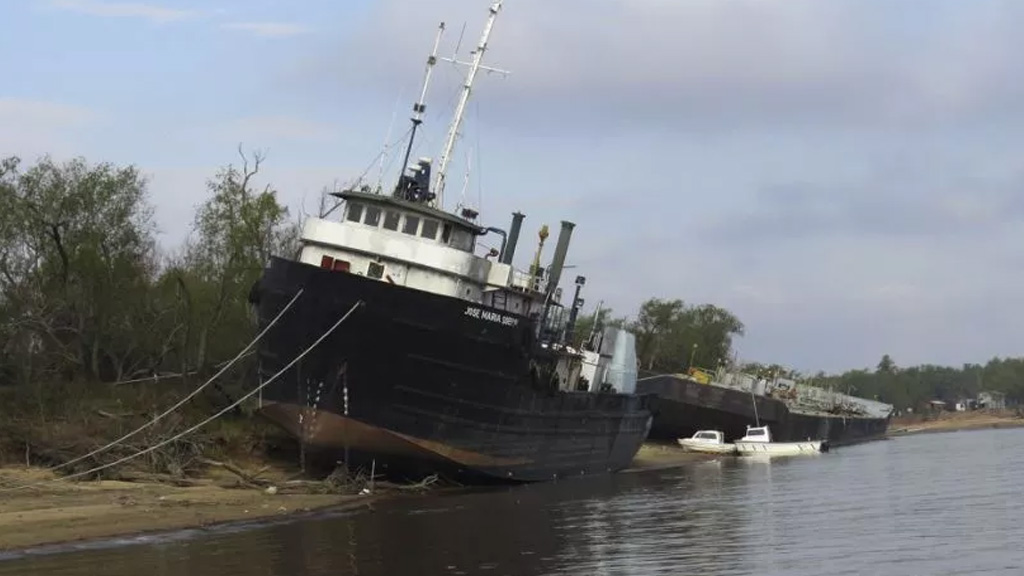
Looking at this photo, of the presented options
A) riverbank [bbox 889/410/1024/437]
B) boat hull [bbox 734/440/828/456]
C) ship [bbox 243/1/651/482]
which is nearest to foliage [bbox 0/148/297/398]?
ship [bbox 243/1/651/482]

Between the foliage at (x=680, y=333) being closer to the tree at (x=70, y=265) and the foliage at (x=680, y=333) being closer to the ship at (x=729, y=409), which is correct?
the ship at (x=729, y=409)

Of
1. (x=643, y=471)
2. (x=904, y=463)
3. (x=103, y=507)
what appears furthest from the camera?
(x=904, y=463)

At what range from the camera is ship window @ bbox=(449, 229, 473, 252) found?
37188 mm

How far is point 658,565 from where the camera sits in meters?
21.9

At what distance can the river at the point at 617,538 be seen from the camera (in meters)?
21.3

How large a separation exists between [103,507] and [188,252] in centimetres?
3192

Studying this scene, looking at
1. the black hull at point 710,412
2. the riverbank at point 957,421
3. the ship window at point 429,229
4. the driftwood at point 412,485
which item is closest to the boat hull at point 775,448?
the black hull at point 710,412

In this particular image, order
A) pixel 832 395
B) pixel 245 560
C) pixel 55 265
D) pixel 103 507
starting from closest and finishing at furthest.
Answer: pixel 245 560 → pixel 103 507 → pixel 55 265 → pixel 832 395

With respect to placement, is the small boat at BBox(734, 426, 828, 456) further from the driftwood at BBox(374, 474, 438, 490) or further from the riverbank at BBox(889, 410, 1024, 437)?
the riverbank at BBox(889, 410, 1024, 437)

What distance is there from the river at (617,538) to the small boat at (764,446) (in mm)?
28378

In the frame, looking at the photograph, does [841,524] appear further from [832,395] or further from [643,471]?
[832,395]

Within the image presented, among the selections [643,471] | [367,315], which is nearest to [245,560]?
[367,315]

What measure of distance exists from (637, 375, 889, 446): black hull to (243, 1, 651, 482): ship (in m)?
28.2

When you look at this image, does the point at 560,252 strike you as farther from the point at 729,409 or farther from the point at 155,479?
the point at 729,409
